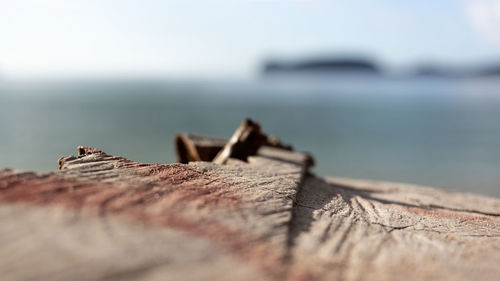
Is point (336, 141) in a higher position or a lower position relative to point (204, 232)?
higher

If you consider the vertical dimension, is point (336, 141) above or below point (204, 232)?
above

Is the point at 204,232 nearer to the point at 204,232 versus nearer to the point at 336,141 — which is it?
the point at 204,232

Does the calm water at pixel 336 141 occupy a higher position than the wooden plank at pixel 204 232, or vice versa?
the calm water at pixel 336 141

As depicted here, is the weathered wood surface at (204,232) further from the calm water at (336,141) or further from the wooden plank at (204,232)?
the calm water at (336,141)

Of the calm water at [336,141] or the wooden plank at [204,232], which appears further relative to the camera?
the calm water at [336,141]

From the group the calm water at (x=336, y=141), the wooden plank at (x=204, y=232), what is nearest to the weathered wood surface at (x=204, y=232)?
the wooden plank at (x=204, y=232)

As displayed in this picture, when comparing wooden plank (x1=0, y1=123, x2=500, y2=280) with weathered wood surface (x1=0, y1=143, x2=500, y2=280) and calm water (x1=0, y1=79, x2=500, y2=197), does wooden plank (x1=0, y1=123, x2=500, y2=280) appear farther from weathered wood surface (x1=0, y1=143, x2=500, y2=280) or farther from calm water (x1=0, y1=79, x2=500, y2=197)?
calm water (x1=0, y1=79, x2=500, y2=197)

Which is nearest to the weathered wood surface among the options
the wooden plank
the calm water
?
the wooden plank

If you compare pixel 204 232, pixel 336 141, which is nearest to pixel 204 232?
pixel 204 232

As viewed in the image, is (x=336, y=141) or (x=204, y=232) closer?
(x=204, y=232)
